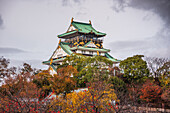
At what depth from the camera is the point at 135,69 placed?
30.4m

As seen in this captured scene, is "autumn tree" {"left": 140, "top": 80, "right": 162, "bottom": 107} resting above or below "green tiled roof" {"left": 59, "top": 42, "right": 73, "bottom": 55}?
below

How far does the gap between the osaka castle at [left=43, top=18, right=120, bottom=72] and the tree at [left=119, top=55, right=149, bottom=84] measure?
6998 mm

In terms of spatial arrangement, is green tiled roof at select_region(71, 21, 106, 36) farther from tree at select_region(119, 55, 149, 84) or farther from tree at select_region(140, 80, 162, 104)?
tree at select_region(140, 80, 162, 104)

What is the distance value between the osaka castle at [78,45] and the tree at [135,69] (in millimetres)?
6998

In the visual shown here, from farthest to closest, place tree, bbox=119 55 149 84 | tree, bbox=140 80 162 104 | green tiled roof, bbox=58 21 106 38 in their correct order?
green tiled roof, bbox=58 21 106 38
tree, bbox=119 55 149 84
tree, bbox=140 80 162 104

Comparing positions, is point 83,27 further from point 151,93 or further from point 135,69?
point 151,93

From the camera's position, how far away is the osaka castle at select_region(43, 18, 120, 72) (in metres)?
36.0

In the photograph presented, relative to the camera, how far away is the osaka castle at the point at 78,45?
3603cm

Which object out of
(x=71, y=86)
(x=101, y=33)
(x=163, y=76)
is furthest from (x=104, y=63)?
(x=101, y=33)

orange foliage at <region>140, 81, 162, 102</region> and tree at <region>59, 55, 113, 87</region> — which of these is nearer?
orange foliage at <region>140, 81, 162, 102</region>

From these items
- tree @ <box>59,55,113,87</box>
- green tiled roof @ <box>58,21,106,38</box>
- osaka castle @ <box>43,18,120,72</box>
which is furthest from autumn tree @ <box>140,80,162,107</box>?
green tiled roof @ <box>58,21,106,38</box>

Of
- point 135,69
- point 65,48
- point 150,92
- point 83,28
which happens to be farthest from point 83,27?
point 150,92

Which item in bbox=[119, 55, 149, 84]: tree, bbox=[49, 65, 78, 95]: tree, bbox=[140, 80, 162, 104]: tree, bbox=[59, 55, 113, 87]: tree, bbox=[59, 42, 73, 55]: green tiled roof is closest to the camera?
bbox=[49, 65, 78, 95]: tree

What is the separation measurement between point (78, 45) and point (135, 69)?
Result: 36.6 ft
